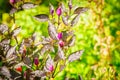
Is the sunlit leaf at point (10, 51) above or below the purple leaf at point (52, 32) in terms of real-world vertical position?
below

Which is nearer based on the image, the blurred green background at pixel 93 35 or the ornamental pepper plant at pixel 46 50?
the ornamental pepper plant at pixel 46 50

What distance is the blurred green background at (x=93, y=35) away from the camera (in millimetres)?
3301

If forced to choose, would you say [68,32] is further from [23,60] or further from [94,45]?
[94,45]

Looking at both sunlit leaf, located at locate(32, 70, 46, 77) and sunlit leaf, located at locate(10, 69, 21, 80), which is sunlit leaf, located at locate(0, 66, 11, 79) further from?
sunlit leaf, located at locate(32, 70, 46, 77)

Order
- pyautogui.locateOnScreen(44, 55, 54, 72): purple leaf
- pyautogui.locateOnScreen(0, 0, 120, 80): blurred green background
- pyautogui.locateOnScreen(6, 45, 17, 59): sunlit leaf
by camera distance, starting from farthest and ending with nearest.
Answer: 1. pyautogui.locateOnScreen(0, 0, 120, 80): blurred green background
2. pyautogui.locateOnScreen(6, 45, 17, 59): sunlit leaf
3. pyautogui.locateOnScreen(44, 55, 54, 72): purple leaf

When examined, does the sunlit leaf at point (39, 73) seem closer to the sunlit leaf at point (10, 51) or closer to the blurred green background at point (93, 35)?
the sunlit leaf at point (10, 51)

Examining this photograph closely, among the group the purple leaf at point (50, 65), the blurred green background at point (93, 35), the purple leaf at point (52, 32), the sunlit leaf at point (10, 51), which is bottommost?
the blurred green background at point (93, 35)

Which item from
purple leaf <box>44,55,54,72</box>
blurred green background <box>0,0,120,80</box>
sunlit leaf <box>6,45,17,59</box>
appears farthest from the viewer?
blurred green background <box>0,0,120,80</box>

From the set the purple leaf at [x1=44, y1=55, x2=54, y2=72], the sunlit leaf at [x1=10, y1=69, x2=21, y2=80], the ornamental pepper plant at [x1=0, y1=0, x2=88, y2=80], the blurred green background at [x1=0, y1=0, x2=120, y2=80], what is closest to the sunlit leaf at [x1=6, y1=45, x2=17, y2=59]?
the ornamental pepper plant at [x1=0, y1=0, x2=88, y2=80]

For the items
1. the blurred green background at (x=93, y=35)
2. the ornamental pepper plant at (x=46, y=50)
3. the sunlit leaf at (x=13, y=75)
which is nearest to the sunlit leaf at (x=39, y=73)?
the ornamental pepper plant at (x=46, y=50)

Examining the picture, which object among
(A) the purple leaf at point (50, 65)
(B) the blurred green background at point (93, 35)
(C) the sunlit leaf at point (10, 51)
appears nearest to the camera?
(A) the purple leaf at point (50, 65)

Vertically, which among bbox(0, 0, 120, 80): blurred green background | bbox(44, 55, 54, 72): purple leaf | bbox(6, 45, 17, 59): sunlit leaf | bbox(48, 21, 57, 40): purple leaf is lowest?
bbox(0, 0, 120, 80): blurred green background

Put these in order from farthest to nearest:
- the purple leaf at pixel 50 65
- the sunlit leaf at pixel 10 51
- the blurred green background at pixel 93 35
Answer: the blurred green background at pixel 93 35, the sunlit leaf at pixel 10 51, the purple leaf at pixel 50 65

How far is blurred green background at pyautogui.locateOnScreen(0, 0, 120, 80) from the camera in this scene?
330cm
